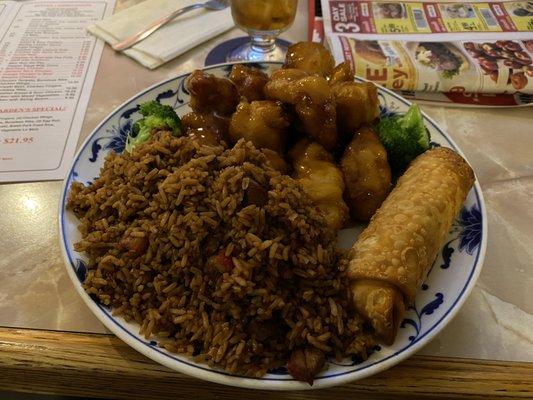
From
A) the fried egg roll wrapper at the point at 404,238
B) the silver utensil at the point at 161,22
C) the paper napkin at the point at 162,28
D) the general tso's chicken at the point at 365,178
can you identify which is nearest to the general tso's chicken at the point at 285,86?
the general tso's chicken at the point at 365,178

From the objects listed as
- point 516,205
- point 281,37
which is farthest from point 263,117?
point 281,37

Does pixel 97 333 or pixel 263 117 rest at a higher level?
pixel 263 117

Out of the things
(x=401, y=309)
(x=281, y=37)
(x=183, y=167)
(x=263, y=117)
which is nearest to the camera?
(x=401, y=309)

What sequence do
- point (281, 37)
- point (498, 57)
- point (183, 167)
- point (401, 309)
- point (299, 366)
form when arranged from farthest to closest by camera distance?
1. point (281, 37)
2. point (498, 57)
3. point (183, 167)
4. point (401, 309)
5. point (299, 366)

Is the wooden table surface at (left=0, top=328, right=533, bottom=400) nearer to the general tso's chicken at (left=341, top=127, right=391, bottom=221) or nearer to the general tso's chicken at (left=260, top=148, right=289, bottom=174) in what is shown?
the general tso's chicken at (left=341, top=127, right=391, bottom=221)

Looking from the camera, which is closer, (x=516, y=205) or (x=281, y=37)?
(x=516, y=205)

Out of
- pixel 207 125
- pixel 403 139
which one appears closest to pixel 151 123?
pixel 207 125

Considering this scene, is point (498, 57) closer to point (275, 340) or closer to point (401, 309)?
point (401, 309)
